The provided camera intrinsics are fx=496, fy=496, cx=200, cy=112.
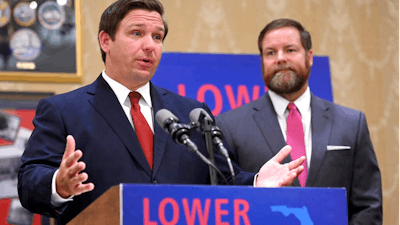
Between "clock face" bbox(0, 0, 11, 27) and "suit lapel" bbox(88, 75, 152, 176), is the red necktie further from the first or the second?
"clock face" bbox(0, 0, 11, 27)

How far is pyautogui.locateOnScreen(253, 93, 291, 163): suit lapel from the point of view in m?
2.69

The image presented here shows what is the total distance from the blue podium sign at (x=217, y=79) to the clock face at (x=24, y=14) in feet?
3.11

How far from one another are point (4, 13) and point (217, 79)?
1.55 metres

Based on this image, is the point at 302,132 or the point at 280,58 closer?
the point at 302,132

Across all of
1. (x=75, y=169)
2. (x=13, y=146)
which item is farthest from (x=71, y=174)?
(x=13, y=146)

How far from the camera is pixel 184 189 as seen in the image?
1.29 metres

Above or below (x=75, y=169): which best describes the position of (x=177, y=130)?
above

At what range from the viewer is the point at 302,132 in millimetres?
2719

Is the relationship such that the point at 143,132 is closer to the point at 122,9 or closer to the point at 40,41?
the point at 122,9

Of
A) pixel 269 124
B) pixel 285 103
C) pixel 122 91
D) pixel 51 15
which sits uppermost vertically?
pixel 51 15

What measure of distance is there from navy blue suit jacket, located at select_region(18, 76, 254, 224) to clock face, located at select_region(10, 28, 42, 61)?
155 centimetres

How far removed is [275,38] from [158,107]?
1.16m

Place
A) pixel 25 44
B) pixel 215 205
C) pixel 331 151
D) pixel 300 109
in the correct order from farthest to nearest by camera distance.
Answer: pixel 25 44 < pixel 300 109 < pixel 331 151 < pixel 215 205

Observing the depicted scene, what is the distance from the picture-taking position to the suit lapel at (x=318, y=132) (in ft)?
8.63
